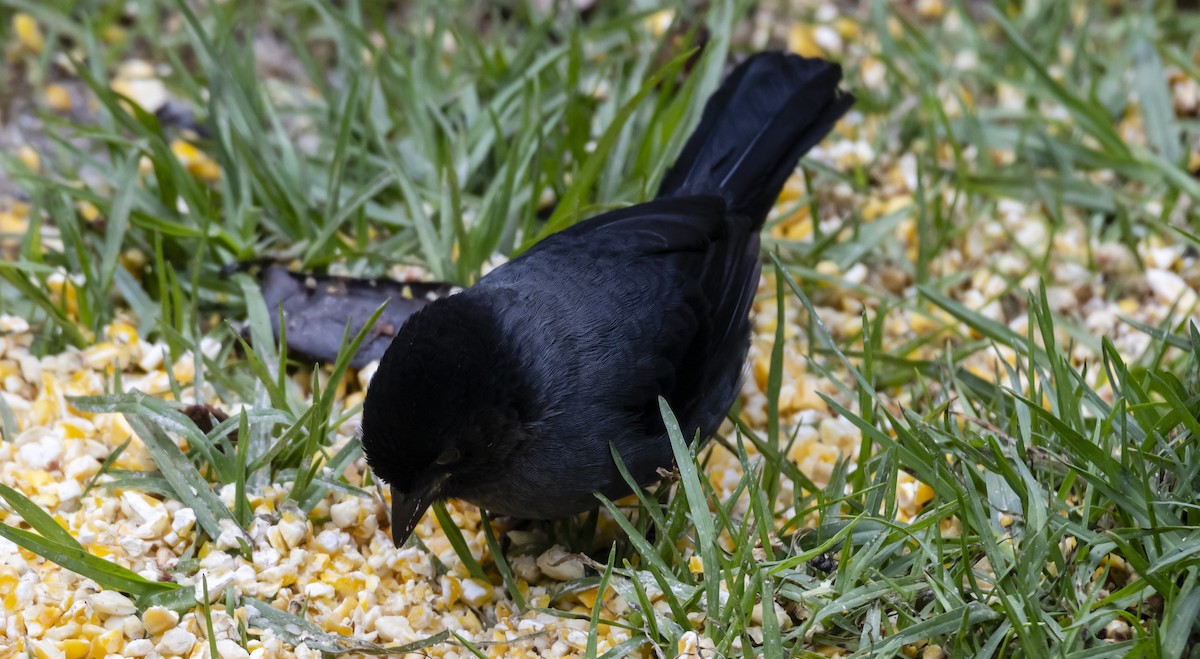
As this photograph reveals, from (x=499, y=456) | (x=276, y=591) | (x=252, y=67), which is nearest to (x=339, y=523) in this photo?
(x=276, y=591)

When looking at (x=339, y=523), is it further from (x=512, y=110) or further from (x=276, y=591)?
(x=512, y=110)

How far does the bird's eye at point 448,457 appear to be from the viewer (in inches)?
131

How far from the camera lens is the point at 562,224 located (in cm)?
456

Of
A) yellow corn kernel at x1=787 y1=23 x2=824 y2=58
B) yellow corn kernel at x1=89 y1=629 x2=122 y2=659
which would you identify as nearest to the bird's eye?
yellow corn kernel at x1=89 y1=629 x2=122 y2=659

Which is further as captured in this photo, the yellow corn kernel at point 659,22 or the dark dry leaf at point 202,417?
the yellow corn kernel at point 659,22

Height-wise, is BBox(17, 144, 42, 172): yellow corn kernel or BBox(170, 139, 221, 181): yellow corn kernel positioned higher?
BBox(17, 144, 42, 172): yellow corn kernel

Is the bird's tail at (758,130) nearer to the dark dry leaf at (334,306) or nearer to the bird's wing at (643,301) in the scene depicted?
the bird's wing at (643,301)

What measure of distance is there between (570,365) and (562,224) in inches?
42.4

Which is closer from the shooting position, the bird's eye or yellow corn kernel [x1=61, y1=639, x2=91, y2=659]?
yellow corn kernel [x1=61, y1=639, x2=91, y2=659]

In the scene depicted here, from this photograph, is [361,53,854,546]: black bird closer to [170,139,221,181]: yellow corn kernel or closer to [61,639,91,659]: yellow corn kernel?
[61,639,91,659]: yellow corn kernel

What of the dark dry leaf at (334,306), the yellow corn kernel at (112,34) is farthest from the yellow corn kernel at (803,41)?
the yellow corn kernel at (112,34)

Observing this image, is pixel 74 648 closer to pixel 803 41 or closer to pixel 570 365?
pixel 570 365

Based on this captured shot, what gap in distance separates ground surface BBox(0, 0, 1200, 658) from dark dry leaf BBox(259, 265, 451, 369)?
0.10 m

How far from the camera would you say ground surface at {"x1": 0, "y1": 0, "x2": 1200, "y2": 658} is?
127 inches
